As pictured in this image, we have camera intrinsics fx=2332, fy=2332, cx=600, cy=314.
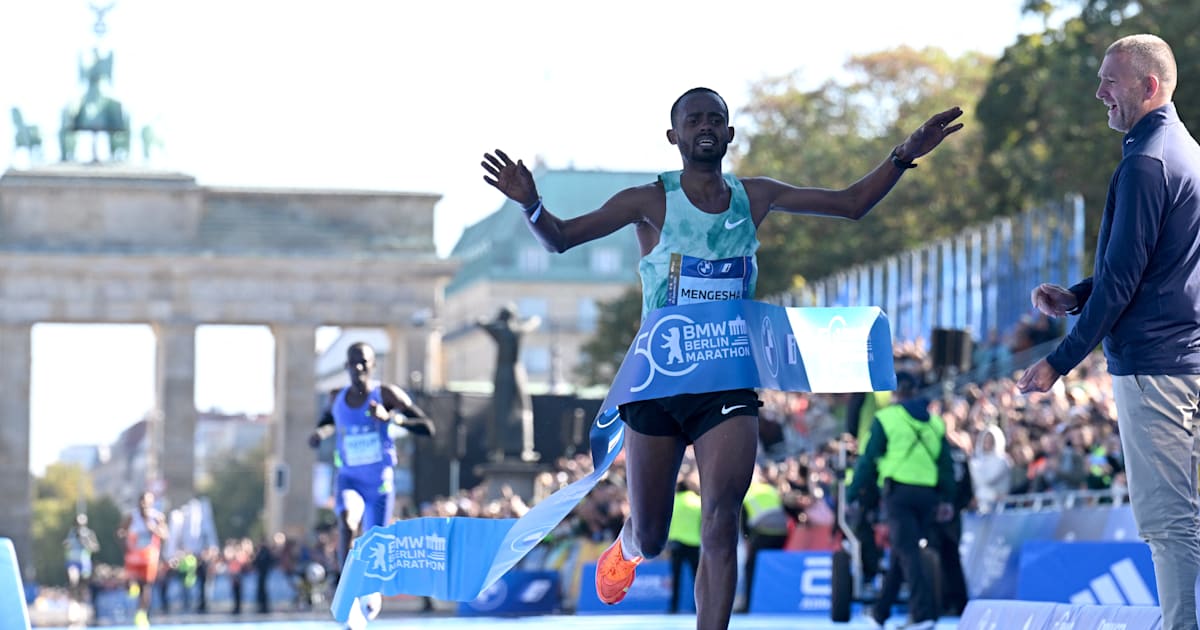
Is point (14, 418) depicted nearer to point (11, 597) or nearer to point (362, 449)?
point (362, 449)

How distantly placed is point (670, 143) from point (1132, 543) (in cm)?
697

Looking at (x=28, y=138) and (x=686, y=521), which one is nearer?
(x=686, y=521)

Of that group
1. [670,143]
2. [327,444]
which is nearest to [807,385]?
[670,143]

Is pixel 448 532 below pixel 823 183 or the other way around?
below

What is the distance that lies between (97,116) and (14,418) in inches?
417

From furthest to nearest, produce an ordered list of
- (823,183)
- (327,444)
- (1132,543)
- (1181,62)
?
(327,444)
(823,183)
(1181,62)
(1132,543)

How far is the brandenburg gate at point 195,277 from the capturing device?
71.8m

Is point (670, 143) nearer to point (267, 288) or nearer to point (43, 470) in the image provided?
point (267, 288)

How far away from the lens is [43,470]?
181125 millimetres

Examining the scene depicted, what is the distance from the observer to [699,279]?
9750mm

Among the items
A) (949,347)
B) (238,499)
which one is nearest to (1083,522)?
(949,347)

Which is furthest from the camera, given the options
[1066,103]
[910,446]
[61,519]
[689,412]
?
[61,519]

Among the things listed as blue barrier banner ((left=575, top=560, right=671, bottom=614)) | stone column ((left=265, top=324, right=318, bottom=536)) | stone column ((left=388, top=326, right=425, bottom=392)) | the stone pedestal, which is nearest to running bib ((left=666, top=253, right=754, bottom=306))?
blue barrier banner ((left=575, top=560, right=671, bottom=614))

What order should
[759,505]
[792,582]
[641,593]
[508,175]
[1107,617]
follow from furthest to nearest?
[641,593] < [759,505] < [792,582] < [508,175] < [1107,617]
